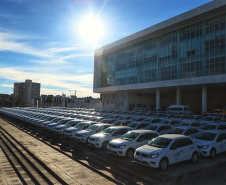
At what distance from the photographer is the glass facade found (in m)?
35.9

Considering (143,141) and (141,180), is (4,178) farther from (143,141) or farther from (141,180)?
(143,141)

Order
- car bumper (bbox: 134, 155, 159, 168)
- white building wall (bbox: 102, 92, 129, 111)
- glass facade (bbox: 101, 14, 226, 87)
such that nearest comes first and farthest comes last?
1. car bumper (bbox: 134, 155, 159, 168)
2. glass facade (bbox: 101, 14, 226, 87)
3. white building wall (bbox: 102, 92, 129, 111)

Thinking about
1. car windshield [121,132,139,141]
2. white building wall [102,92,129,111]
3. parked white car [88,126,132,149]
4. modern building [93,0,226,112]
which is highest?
modern building [93,0,226,112]

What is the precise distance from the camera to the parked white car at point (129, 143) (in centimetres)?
1130

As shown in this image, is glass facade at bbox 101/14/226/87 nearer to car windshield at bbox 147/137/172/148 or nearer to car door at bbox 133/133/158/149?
car door at bbox 133/133/158/149

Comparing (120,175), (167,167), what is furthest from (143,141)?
(120,175)

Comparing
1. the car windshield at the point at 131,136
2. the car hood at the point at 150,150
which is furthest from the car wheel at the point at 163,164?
the car windshield at the point at 131,136

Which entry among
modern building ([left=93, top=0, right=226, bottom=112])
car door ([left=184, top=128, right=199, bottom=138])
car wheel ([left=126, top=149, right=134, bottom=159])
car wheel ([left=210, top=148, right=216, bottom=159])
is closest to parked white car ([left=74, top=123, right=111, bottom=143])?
car wheel ([left=126, top=149, right=134, bottom=159])

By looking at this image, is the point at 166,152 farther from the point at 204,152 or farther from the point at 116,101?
the point at 116,101

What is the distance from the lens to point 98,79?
67.2 meters

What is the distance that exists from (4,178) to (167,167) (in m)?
8.09

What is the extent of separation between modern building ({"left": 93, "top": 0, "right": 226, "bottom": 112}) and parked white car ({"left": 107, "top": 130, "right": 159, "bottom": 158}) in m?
28.2

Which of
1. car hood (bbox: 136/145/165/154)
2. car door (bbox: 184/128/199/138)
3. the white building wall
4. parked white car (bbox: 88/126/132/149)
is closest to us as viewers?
car hood (bbox: 136/145/165/154)

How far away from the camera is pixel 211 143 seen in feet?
38.3
